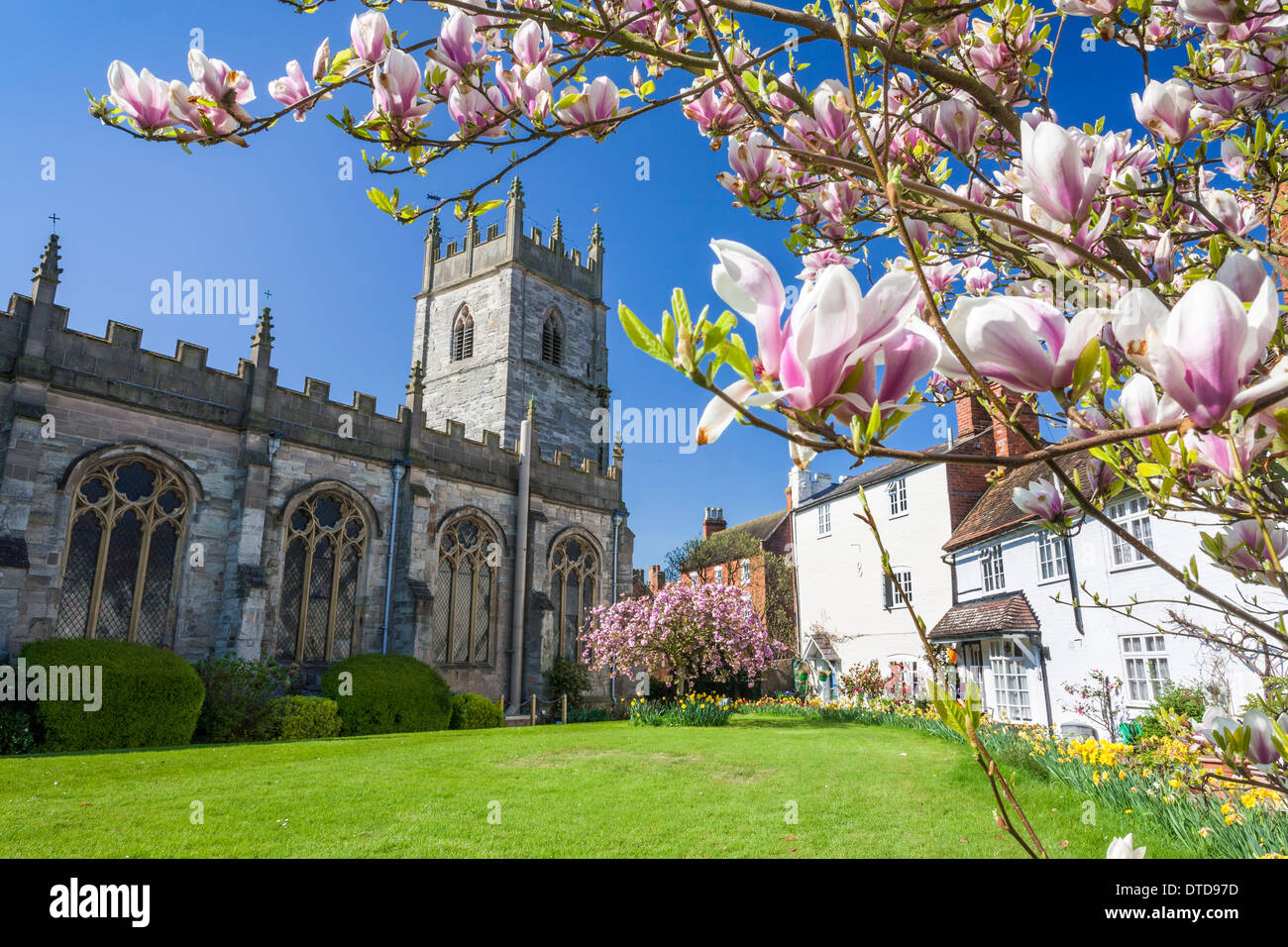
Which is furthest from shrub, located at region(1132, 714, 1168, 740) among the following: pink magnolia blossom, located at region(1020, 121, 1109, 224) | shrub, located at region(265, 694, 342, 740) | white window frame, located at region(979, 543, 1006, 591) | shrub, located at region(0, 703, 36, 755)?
shrub, located at region(0, 703, 36, 755)

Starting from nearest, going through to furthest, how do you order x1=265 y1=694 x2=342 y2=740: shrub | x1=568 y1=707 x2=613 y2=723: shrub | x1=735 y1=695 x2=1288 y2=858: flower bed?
x1=735 y1=695 x2=1288 y2=858: flower bed < x1=265 y1=694 x2=342 y2=740: shrub < x1=568 y1=707 x2=613 y2=723: shrub

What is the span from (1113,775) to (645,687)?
1599 centimetres

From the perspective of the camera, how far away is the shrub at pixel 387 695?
50.7ft

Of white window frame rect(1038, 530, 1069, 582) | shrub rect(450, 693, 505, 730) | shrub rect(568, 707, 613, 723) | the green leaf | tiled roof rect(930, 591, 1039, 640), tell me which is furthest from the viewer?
shrub rect(568, 707, 613, 723)

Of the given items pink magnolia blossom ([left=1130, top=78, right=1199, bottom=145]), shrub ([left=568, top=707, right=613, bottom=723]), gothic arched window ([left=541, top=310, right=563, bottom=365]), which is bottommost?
shrub ([left=568, top=707, right=613, bottom=723])

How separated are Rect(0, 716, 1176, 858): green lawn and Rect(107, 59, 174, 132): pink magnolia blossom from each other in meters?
4.93

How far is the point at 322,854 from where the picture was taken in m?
5.23

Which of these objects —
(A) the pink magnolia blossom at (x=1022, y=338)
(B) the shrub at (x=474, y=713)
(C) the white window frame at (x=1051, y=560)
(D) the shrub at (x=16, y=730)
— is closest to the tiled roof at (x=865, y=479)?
(C) the white window frame at (x=1051, y=560)

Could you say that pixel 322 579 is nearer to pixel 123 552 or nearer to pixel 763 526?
pixel 123 552

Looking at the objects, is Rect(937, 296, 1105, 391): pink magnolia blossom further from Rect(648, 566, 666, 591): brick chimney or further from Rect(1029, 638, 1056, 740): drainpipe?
Rect(648, 566, 666, 591): brick chimney

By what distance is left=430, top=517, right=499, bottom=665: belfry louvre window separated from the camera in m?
19.9

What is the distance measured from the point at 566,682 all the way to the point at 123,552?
11389 millimetres
